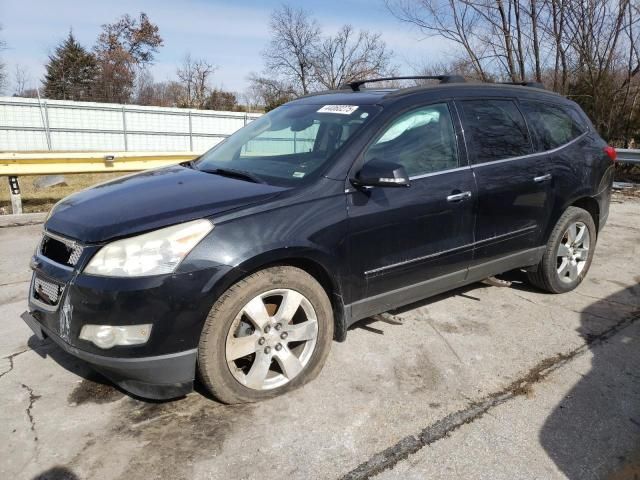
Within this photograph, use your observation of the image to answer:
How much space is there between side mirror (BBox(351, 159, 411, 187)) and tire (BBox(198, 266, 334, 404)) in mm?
645

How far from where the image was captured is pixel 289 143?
11.5 ft

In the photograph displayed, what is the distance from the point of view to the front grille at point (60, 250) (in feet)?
8.20

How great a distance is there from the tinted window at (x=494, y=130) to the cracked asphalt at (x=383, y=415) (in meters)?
1.31

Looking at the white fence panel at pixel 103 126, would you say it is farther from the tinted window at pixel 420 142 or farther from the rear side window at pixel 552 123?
the tinted window at pixel 420 142

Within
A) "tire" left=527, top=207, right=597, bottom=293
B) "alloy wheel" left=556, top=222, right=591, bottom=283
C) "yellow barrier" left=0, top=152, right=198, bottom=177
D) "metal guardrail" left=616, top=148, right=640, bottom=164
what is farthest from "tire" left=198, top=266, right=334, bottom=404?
"metal guardrail" left=616, top=148, right=640, bottom=164

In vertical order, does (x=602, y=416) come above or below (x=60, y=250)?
below

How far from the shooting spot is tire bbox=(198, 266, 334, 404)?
255cm

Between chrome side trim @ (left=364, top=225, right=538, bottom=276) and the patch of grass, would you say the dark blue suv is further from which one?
the patch of grass

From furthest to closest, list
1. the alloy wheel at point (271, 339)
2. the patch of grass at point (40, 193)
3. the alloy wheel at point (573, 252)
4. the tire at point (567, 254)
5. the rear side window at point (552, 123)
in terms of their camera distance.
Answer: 1. the patch of grass at point (40, 193)
2. the alloy wheel at point (573, 252)
3. the tire at point (567, 254)
4. the rear side window at point (552, 123)
5. the alloy wheel at point (271, 339)

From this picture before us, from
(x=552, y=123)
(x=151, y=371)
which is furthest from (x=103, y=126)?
(x=151, y=371)

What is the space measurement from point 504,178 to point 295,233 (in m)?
1.86

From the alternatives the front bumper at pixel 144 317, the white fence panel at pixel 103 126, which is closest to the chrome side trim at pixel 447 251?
the front bumper at pixel 144 317

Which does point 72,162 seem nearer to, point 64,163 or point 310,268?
point 64,163

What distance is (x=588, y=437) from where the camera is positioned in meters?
2.51
